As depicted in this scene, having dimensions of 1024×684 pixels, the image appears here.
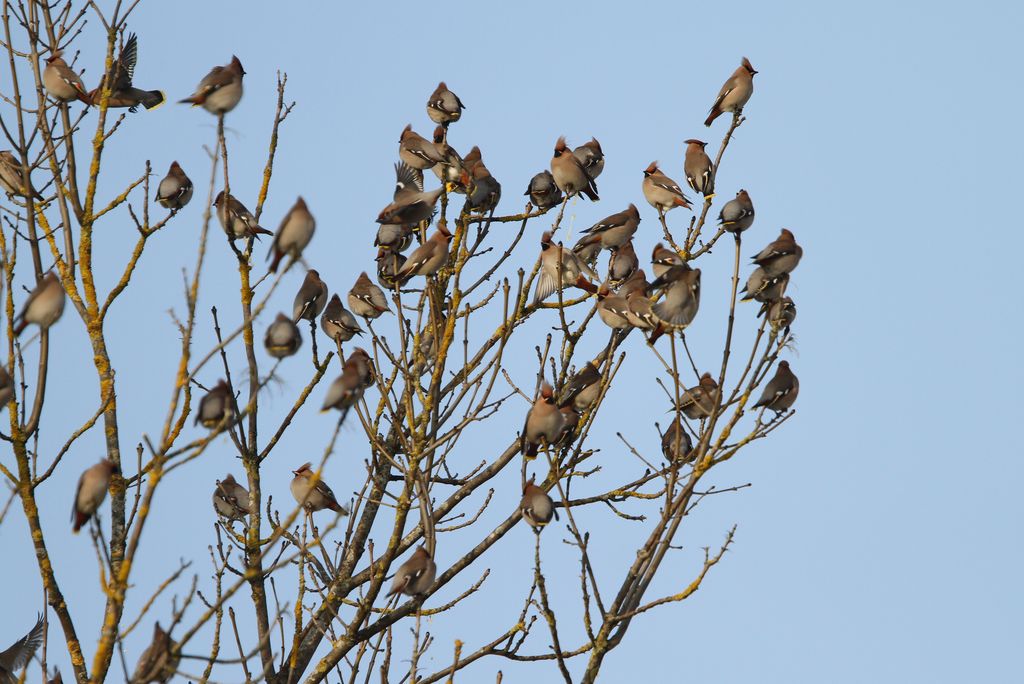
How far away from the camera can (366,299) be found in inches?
426

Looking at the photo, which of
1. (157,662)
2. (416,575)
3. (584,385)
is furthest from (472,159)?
(157,662)

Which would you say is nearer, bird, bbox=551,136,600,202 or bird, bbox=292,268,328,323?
bird, bbox=292,268,328,323

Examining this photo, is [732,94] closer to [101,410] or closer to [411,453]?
[411,453]

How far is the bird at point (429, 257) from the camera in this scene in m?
8.33

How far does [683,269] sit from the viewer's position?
703cm

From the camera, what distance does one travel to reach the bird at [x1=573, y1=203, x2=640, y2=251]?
10.3 m

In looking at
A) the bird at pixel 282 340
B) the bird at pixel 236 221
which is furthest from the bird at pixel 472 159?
the bird at pixel 282 340

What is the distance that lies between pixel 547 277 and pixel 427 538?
2717mm

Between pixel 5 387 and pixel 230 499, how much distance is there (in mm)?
Answer: 4069

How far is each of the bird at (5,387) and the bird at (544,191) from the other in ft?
17.9

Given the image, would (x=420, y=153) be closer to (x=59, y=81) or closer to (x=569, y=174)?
(x=569, y=174)

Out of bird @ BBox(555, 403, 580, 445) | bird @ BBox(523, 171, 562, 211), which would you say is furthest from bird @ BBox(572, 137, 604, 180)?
bird @ BBox(555, 403, 580, 445)

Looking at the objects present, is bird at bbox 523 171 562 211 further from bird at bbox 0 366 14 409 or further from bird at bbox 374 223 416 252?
bird at bbox 0 366 14 409

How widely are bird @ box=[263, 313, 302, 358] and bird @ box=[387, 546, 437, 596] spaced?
5.94 ft
